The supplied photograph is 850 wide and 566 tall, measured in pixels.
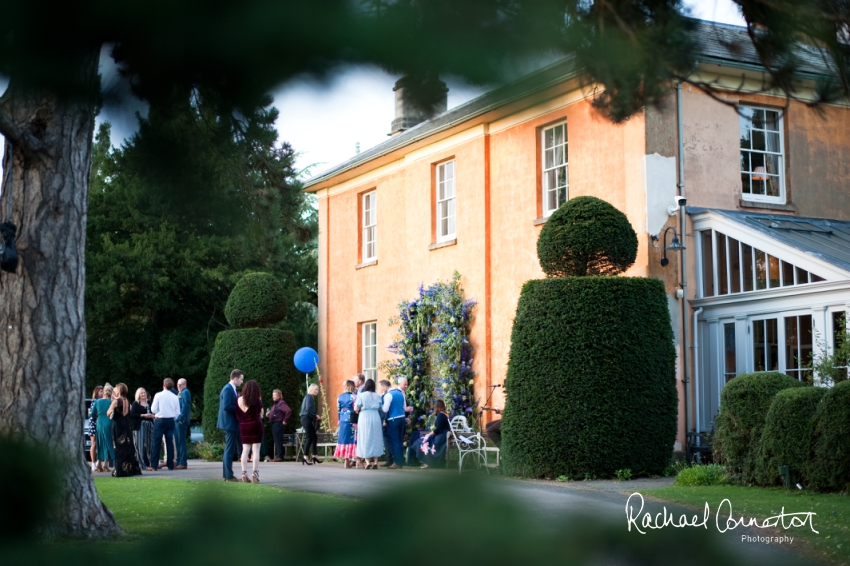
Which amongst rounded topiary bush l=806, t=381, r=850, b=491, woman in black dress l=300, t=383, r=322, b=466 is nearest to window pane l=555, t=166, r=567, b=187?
woman in black dress l=300, t=383, r=322, b=466

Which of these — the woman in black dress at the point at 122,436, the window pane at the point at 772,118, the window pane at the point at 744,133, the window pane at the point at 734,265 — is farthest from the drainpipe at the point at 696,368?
the woman in black dress at the point at 122,436

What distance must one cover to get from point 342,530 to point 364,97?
0.62 metres

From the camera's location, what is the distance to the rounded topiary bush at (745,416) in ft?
39.4

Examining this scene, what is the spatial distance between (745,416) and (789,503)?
245cm

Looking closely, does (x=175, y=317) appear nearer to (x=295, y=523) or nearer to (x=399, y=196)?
(x=399, y=196)

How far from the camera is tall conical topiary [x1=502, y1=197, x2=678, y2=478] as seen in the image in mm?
13398

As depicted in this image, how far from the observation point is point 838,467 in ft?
34.9

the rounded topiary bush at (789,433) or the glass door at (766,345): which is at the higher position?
the glass door at (766,345)

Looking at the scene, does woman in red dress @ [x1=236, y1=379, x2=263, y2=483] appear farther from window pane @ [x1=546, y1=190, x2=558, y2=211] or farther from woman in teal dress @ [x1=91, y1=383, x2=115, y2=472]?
window pane @ [x1=546, y1=190, x2=558, y2=211]

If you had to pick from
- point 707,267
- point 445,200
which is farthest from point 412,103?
point 445,200

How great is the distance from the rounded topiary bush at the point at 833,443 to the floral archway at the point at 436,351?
354 inches

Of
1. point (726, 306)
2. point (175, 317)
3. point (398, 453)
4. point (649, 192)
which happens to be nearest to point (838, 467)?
point (726, 306)

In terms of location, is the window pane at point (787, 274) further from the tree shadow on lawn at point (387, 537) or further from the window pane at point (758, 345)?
the tree shadow on lawn at point (387, 537)

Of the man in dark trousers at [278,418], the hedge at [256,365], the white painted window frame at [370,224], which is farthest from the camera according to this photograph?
the white painted window frame at [370,224]
